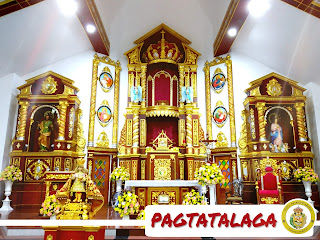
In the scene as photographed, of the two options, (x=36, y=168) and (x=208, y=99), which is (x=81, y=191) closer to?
(x=36, y=168)

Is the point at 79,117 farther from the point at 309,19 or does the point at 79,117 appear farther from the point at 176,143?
the point at 309,19

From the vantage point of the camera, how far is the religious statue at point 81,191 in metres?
3.74

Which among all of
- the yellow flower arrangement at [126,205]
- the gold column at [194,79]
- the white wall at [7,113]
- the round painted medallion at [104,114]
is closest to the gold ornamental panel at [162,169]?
the round painted medallion at [104,114]

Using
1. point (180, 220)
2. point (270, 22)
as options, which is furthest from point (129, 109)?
point (180, 220)

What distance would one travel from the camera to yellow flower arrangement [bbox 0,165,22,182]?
796 cm

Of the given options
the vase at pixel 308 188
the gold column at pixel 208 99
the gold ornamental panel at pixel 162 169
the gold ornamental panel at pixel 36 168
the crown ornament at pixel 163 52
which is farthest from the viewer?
the crown ornament at pixel 163 52

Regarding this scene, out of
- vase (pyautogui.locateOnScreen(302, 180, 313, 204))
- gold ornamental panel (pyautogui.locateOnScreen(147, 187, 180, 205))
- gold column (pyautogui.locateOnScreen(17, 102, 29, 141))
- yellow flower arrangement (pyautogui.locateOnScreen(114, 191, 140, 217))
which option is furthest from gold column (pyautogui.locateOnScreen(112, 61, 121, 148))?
vase (pyautogui.locateOnScreen(302, 180, 313, 204))

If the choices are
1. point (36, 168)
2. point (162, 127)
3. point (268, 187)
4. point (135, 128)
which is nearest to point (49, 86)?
point (36, 168)

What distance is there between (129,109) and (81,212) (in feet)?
24.1

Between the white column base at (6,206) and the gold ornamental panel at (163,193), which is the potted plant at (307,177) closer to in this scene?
the gold ornamental panel at (163,193)

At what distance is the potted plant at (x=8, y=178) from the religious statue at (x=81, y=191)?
538cm

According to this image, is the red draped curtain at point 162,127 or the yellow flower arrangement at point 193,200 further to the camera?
the red draped curtain at point 162,127

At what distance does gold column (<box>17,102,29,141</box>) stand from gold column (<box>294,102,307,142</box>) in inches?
400

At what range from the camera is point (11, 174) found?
8.03 m
